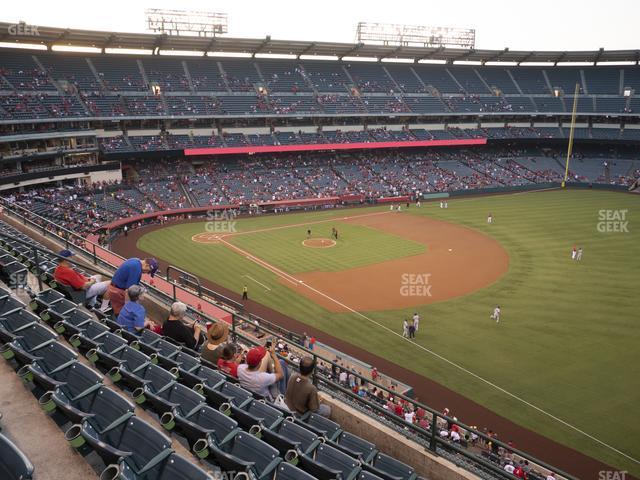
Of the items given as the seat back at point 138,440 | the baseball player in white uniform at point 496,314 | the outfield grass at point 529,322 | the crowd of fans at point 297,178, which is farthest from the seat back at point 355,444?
the crowd of fans at point 297,178

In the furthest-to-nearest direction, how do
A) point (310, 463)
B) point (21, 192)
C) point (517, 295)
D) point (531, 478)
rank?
point (21, 192) → point (517, 295) → point (531, 478) → point (310, 463)

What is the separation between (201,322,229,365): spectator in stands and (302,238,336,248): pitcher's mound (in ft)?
110

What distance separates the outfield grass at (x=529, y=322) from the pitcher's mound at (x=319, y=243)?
61.8 inches

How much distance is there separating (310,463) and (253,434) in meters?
1.00

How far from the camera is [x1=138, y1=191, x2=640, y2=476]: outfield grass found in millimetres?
19016

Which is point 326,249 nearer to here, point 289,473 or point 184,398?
point 184,398

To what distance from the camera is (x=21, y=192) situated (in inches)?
1793

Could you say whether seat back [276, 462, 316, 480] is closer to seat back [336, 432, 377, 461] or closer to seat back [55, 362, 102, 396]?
seat back [336, 432, 377, 461]

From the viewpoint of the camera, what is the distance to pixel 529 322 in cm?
2658

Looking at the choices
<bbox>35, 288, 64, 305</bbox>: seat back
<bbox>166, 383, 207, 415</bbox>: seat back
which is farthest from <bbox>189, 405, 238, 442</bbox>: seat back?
<bbox>35, 288, 64, 305</bbox>: seat back

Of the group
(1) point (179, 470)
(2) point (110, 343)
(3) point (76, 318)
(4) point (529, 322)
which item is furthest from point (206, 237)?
(1) point (179, 470)

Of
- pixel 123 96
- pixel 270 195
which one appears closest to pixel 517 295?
pixel 270 195

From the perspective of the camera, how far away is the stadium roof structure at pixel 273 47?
52.3 meters

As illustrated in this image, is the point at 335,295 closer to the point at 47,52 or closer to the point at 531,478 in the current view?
the point at 531,478
